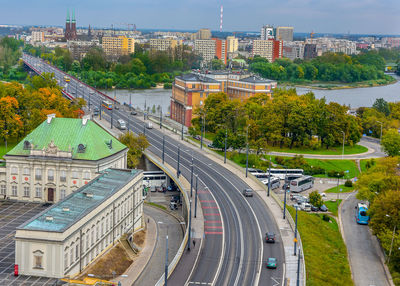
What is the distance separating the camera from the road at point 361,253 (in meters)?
53.4

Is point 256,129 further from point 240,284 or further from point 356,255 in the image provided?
point 240,284

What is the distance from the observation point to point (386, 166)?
76125mm

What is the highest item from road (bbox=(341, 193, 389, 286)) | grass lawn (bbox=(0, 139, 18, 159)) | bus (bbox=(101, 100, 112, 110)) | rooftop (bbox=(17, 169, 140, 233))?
bus (bbox=(101, 100, 112, 110))

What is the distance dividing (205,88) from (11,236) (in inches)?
3033

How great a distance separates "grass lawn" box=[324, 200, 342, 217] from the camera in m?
72.0

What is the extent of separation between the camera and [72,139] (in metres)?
62.9

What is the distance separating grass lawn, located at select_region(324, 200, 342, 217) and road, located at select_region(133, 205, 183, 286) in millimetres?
18898

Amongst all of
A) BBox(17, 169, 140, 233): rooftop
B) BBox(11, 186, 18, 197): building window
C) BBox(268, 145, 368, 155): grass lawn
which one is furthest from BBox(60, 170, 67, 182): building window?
BBox(268, 145, 368, 155): grass lawn

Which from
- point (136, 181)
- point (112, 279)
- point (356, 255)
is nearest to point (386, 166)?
point (356, 255)

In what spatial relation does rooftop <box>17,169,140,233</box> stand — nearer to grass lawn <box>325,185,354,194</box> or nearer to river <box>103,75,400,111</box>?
grass lawn <box>325,185,354,194</box>

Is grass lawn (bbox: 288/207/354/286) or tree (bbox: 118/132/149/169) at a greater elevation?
tree (bbox: 118/132/149/169)

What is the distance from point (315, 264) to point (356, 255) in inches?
338

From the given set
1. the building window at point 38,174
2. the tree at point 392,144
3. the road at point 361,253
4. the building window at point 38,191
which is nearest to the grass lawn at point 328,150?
the tree at point 392,144

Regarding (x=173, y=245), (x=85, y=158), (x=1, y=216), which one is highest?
(x=85, y=158)
